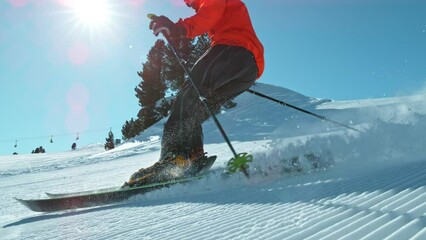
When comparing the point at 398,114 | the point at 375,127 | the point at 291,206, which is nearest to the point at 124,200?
the point at 291,206

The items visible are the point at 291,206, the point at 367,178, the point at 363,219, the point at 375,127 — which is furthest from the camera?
the point at 375,127

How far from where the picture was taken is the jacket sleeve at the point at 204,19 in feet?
13.5

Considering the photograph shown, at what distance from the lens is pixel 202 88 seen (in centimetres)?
444

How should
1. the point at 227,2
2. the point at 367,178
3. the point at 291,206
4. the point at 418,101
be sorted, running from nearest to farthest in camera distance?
the point at 291,206 < the point at 367,178 < the point at 227,2 < the point at 418,101

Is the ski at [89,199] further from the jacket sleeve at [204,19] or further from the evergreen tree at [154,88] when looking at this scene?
the evergreen tree at [154,88]

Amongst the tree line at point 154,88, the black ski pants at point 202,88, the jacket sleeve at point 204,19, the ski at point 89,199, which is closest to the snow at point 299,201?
the ski at point 89,199

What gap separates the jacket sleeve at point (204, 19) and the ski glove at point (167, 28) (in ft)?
0.22

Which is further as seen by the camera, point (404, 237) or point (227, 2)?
point (227, 2)

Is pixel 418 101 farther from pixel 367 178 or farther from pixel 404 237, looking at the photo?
pixel 404 237

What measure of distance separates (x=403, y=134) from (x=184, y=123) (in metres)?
2.34

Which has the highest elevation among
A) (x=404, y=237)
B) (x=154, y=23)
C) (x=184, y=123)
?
(x=154, y=23)

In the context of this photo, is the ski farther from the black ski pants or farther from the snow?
the black ski pants

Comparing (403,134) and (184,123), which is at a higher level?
(184,123)

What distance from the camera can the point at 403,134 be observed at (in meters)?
3.66
